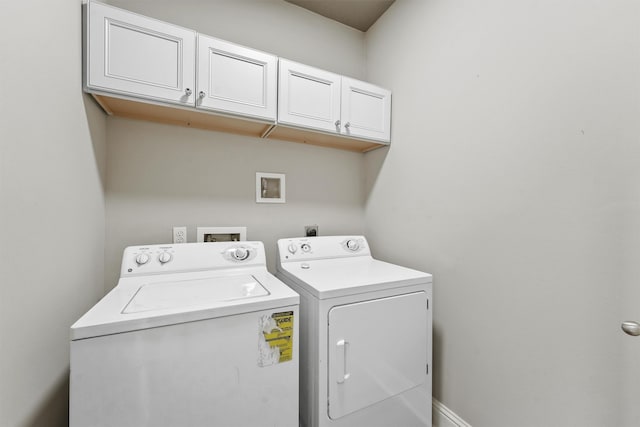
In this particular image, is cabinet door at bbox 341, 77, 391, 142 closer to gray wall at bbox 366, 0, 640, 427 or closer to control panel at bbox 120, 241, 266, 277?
gray wall at bbox 366, 0, 640, 427

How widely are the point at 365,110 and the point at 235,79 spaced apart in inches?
35.3

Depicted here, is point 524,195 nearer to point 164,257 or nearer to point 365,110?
point 365,110

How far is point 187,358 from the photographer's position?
880 mm

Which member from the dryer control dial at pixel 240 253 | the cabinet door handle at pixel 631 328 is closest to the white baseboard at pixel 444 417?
the cabinet door handle at pixel 631 328

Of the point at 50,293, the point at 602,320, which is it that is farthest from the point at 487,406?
the point at 50,293

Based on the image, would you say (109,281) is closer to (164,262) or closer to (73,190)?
(164,262)

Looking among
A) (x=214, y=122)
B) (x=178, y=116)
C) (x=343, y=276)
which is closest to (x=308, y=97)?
(x=214, y=122)

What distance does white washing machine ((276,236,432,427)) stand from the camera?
3.79 feet

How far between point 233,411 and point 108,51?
5.30ft

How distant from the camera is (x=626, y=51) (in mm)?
894

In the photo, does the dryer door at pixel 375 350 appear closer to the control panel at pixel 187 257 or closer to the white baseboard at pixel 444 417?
the white baseboard at pixel 444 417

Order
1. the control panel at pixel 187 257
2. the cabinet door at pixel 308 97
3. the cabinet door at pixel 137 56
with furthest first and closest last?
the cabinet door at pixel 308 97, the control panel at pixel 187 257, the cabinet door at pixel 137 56

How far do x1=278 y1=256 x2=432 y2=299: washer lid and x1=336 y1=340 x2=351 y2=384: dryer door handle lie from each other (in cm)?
22

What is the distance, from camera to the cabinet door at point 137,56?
3.78 feet
